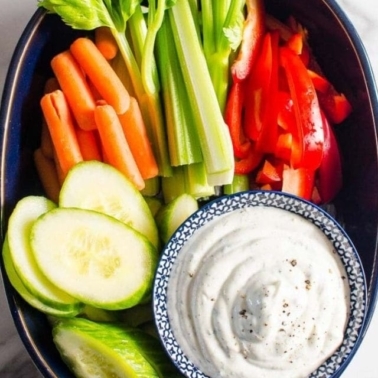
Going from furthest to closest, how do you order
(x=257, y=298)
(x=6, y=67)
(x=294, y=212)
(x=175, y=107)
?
(x=6, y=67)
(x=175, y=107)
(x=294, y=212)
(x=257, y=298)

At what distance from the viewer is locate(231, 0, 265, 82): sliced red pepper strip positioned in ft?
5.17

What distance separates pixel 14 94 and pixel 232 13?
0.44 metres

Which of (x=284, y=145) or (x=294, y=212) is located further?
(x=284, y=145)

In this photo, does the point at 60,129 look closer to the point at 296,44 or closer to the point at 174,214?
the point at 174,214

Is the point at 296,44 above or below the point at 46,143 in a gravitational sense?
above

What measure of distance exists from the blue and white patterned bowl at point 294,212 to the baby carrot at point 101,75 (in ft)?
0.91

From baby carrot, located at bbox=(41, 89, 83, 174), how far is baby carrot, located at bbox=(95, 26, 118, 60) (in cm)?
12

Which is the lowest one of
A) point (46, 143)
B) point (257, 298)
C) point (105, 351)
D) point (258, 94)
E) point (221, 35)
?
point (105, 351)

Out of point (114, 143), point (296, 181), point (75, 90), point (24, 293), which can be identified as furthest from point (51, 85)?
point (296, 181)

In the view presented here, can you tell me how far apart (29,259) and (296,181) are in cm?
53

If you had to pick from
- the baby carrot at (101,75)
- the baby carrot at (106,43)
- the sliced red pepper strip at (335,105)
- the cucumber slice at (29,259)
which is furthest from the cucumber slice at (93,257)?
the sliced red pepper strip at (335,105)

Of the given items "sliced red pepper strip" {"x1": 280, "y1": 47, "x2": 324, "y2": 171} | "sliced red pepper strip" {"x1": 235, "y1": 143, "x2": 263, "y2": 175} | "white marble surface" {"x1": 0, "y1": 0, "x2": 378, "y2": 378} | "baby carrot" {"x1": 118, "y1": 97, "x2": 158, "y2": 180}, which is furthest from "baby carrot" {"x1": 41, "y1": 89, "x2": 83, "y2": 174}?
"sliced red pepper strip" {"x1": 280, "y1": 47, "x2": 324, "y2": 171}

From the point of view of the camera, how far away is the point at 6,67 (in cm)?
169

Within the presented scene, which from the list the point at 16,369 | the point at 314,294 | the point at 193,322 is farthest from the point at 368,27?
the point at 16,369
